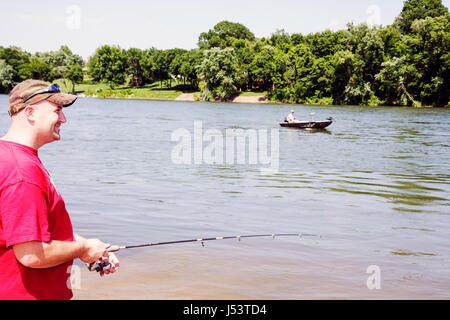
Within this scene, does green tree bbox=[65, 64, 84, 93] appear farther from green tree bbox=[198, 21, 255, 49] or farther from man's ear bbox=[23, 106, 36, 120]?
man's ear bbox=[23, 106, 36, 120]

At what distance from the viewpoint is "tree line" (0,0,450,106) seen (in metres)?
78.2

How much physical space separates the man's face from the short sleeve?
39 cm

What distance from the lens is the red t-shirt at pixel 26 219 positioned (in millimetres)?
2424

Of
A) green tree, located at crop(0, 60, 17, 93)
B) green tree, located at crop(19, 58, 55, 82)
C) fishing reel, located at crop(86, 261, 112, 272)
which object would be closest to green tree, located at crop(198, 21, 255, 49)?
green tree, located at crop(19, 58, 55, 82)

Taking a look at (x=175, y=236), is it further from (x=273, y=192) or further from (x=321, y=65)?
(x=321, y=65)

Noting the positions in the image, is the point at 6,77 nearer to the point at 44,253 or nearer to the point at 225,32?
the point at 225,32

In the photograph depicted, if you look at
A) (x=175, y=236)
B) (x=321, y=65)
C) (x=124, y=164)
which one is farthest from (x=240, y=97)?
(x=175, y=236)

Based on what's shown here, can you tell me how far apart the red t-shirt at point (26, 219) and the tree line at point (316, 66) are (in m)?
80.5

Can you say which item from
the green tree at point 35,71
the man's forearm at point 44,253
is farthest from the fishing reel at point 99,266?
the green tree at point 35,71

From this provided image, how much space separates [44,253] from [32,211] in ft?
0.85

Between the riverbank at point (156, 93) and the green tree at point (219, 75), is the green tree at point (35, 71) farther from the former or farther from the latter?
the green tree at point (219, 75)

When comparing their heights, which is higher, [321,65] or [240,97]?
[321,65]

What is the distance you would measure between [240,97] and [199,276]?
91.0 meters

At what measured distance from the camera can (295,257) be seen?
7.08 m
